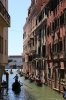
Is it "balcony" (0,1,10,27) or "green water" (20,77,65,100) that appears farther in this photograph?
"green water" (20,77,65,100)

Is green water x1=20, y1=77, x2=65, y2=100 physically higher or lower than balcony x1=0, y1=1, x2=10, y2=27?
lower

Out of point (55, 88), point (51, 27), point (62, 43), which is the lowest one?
point (55, 88)

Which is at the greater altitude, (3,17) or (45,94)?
(3,17)

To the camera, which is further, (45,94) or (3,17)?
(45,94)

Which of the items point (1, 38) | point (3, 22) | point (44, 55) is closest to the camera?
point (3, 22)

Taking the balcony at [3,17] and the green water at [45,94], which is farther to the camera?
the green water at [45,94]

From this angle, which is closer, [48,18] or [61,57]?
[61,57]

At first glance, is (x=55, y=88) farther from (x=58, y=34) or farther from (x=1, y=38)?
(x=1, y=38)

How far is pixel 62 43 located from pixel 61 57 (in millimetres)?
1591

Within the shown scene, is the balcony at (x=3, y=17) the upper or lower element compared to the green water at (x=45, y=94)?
upper

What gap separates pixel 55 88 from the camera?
36906mm

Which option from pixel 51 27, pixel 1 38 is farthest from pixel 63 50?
pixel 1 38

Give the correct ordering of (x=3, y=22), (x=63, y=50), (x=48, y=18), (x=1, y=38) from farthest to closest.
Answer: (x=48, y=18), (x=63, y=50), (x=1, y=38), (x=3, y=22)

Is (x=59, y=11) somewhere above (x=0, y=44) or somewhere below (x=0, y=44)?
above
